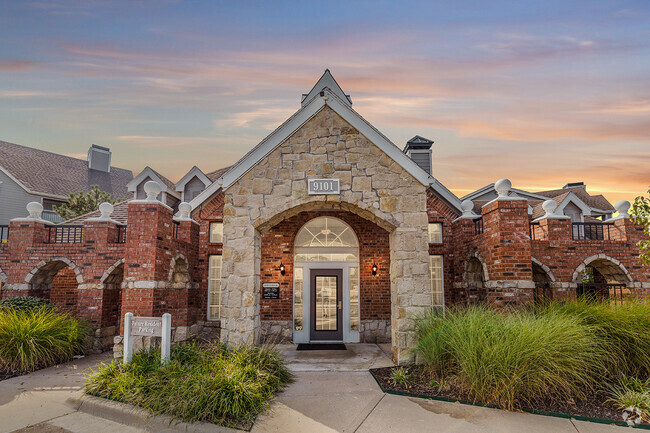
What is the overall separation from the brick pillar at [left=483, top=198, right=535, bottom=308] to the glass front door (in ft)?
15.4

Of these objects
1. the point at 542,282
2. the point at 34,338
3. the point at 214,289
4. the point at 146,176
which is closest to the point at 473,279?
the point at 542,282

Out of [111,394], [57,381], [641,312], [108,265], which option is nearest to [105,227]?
[108,265]

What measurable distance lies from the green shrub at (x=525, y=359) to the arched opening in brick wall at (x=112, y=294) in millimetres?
9101

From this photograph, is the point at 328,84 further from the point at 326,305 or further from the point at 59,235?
the point at 59,235

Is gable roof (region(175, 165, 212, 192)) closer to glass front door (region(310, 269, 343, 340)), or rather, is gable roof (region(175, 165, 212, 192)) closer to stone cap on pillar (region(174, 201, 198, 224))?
stone cap on pillar (region(174, 201, 198, 224))

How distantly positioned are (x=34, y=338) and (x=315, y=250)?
709cm

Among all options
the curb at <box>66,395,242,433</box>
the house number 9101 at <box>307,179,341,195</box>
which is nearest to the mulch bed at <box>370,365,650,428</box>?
the curb at <box>66,395,242,433</box>

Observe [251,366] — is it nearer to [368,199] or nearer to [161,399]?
[161,399]

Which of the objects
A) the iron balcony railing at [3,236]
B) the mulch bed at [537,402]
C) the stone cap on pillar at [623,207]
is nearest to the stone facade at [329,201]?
the mulch bed at [537,402]

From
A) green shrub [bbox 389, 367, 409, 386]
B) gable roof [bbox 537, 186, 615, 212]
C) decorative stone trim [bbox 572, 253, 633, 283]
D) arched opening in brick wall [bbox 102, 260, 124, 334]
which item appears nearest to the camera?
green shrub [bbox 389, 367, 409, 386]

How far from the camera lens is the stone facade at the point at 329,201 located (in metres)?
7.80

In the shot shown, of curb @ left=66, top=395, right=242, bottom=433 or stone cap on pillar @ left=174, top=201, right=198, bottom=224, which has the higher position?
stone cap on pillar @ left=174, top=201, right=198, bottom=224

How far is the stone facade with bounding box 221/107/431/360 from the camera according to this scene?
7.80 metres

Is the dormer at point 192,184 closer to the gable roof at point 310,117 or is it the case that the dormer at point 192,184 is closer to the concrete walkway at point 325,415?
the gable roof at point 310,117
